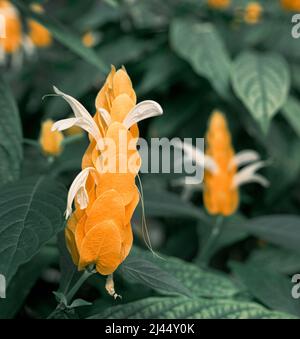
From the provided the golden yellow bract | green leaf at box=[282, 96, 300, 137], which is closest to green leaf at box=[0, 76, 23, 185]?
the golden yellow bract

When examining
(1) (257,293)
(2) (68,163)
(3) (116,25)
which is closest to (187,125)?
(3) (116,25)

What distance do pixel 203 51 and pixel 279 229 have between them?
0.48 metres

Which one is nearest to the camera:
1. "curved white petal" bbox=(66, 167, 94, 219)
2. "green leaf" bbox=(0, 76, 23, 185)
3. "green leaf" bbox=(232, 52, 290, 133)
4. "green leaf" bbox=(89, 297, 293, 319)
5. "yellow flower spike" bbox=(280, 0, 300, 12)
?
"curved white petal" bbox=(66, 167, 94, 219)

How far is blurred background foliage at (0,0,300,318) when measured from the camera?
106cm

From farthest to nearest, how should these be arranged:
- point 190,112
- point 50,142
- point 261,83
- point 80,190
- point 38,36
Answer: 1. point 38,36
2. point 190,112
3. point 261,83
4. point 50,142
5. point 80,190

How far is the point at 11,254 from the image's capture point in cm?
69

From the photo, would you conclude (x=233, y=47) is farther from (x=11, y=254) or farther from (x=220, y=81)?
(x=11, y=254)

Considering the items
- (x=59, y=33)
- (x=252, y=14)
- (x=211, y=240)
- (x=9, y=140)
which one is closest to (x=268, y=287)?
(x=211, y=240)

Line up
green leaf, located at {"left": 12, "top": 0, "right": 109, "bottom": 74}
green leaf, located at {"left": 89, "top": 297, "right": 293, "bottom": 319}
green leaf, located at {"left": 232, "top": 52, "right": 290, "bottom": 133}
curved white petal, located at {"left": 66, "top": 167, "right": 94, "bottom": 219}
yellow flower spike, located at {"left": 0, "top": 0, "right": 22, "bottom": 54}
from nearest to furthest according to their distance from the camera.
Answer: curved white petal, located at {"left": 66, "top": 167, "right": 94, "bottom": 219}, green leaf, located at {"left": 89, "top": 297, "right": 293, "bottom": 319}, green leaf, located at {"left": 12, "top": 0, "right": 109, "bottom": 74}, green leaf, located at {"left": 232, "top": 52, "right": 290, "bottom": 133}, yellow flower spike, located at {"left": 0, "top": 0, "right": 22, "bottom": 54}

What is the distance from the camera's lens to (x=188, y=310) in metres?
0.81

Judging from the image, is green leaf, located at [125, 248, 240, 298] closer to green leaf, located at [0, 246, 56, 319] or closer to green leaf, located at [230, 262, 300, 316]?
green leaf, located at [230, 262, 300, 316]

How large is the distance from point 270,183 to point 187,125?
263 millimetres

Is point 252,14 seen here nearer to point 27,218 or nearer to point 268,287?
point 268,287

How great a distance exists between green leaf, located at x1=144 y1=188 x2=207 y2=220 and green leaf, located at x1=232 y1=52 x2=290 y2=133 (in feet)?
0.70
